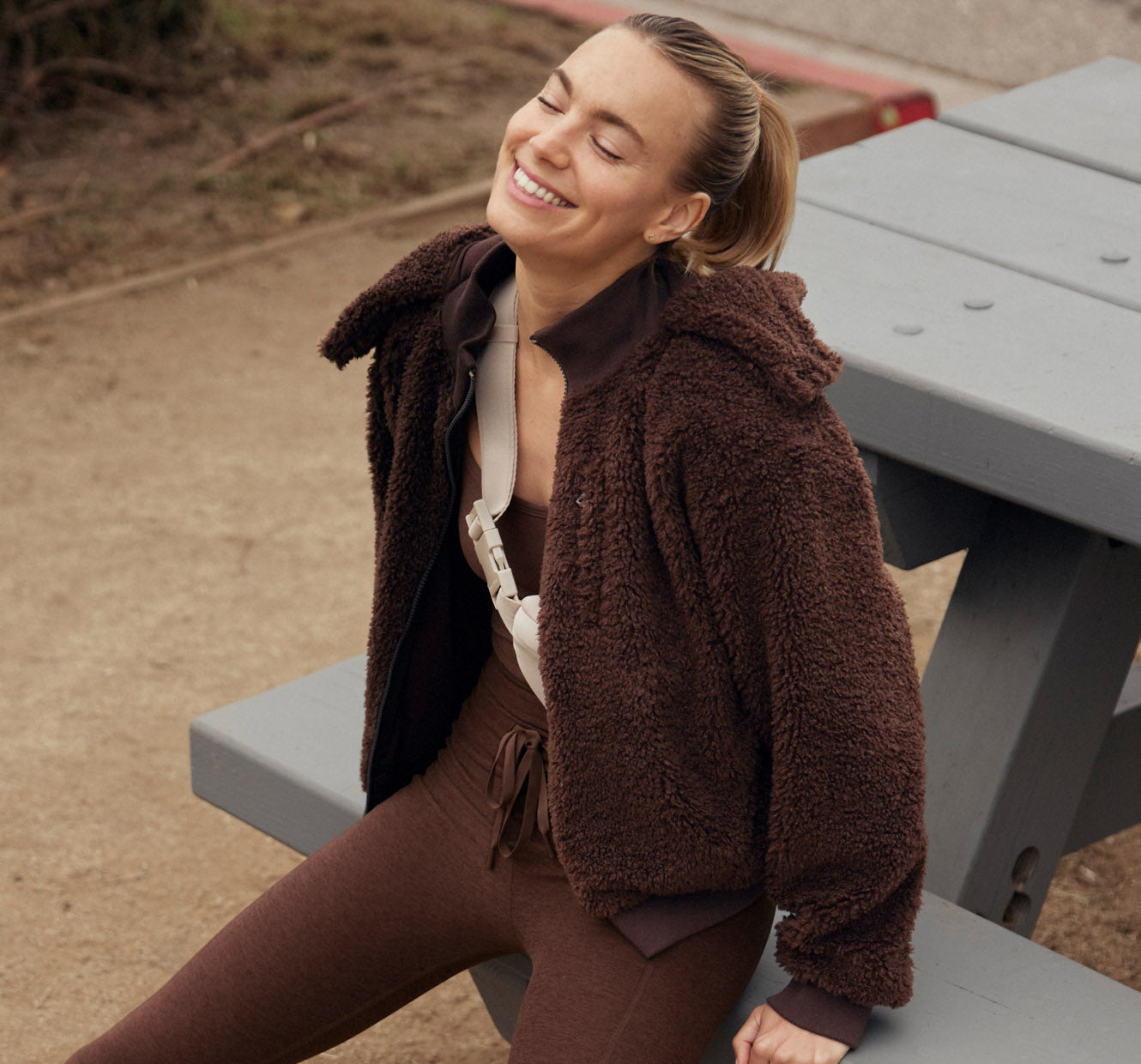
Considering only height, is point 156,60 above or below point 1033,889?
below

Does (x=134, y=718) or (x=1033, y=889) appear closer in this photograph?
(x=1033, y=889)

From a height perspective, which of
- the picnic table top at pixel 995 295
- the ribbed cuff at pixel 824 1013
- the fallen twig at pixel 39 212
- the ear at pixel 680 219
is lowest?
the fallen twig at pixel 39 212

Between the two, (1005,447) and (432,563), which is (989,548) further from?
(432,563)

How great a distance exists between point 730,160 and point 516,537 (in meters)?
0.42

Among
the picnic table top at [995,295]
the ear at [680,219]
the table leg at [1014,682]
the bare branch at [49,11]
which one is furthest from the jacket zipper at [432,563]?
the bare branch at [49,11]

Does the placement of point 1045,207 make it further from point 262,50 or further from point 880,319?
point 262,50

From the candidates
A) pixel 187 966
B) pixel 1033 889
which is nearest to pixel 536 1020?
pixel 187 966

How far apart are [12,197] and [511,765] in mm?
4005

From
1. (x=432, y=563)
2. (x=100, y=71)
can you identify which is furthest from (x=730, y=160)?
(x=100, y=71)

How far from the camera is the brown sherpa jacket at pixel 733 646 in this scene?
1.45 m

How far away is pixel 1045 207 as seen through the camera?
2225 millimetres

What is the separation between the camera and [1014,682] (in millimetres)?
1977

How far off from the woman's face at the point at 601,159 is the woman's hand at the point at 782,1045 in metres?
0.71

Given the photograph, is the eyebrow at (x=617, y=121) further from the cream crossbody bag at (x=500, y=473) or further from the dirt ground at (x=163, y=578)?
the dirt ground at (x=163, y=578)
